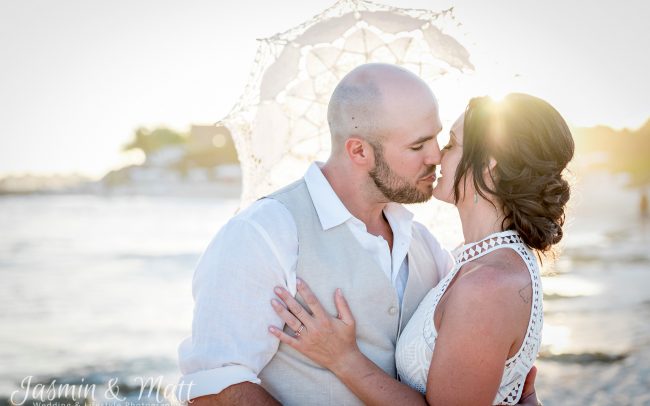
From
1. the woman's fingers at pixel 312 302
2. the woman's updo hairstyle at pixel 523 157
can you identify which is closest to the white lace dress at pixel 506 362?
the woman's updo hairstyle at pixel 523 157

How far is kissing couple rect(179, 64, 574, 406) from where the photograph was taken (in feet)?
8.44

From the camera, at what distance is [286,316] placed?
2.68 meters

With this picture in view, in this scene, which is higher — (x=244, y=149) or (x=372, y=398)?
(x=244, y=149)

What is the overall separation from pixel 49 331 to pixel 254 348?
9677 millimetres

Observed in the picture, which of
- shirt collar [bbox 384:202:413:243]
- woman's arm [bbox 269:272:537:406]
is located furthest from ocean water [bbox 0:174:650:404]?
woman's arm [bbox 269:272:537:406]

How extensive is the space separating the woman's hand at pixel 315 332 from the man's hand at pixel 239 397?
0.22 metres

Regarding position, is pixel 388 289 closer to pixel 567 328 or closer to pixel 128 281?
pixel 567 328

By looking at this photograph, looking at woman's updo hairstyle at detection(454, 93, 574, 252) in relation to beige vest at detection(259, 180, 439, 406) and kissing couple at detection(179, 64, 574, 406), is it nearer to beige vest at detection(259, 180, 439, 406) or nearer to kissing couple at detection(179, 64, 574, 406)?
kissing couple at detection(179, 64, 574, 406)

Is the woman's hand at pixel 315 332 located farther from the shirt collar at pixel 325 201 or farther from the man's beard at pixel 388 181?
the man's beard at pixel 388 181

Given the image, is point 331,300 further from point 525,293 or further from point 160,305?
point 160,305

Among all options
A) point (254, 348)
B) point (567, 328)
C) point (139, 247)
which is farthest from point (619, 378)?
point (139, 247)

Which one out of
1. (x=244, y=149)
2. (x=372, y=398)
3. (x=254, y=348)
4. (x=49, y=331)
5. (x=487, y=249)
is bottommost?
(x=49, y=331)

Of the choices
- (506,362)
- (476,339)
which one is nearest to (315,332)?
(476,339)

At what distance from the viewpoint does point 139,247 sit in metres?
24.2
